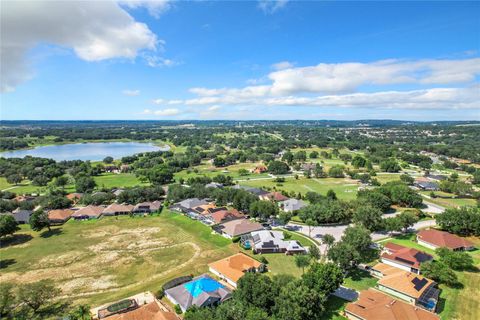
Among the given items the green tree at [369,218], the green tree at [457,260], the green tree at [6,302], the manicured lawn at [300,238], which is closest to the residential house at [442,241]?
the green tree at [457,260]

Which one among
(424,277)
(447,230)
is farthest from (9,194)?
(447,230)

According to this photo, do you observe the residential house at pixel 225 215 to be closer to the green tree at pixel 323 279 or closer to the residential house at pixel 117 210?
the residential house at pixel 117 210

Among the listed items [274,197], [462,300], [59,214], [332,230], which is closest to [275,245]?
[332,230]

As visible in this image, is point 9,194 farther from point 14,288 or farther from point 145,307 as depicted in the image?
point 145,307

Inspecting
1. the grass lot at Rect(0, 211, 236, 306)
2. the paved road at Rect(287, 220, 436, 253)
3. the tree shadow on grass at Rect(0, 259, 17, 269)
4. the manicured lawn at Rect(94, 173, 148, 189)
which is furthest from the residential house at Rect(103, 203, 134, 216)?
the paved road at Rect(287, 220, 436, 253)

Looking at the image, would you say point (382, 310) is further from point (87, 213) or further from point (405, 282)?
point (87, 213)

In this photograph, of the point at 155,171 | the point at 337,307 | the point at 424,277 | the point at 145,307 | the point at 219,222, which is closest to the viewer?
the point at 145,307
